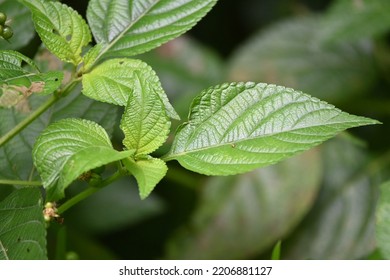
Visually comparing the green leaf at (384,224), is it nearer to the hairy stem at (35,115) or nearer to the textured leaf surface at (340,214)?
the hairy stem at (35,115)

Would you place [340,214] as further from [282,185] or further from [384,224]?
[384,224]

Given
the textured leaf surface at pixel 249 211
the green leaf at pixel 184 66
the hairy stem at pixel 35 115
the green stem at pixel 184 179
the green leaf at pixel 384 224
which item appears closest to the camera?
the hairy stem at pixel 35 115

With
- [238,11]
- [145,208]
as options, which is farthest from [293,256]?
[238,11]

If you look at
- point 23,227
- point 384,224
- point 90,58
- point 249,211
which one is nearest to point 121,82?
point 90,58

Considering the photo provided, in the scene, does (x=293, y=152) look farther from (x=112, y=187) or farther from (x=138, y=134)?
(x=112, y=187)

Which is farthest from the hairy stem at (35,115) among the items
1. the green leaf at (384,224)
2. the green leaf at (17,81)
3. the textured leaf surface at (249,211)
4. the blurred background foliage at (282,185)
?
the textured leaf surface at (249,211)

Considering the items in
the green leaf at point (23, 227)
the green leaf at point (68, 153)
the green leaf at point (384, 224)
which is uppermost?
the green leaf at point (68, 153)

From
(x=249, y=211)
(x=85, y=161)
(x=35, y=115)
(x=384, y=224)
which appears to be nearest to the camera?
(x=85, y=161)
